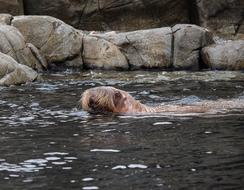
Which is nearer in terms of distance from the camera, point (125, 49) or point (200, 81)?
point (200, 81)

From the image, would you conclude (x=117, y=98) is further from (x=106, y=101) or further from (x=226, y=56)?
(x=226, y=56)

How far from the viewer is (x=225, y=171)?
5633mm

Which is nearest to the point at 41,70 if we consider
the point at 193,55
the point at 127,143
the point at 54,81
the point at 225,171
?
the point at 54,81

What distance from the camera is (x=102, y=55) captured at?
19.0 metres

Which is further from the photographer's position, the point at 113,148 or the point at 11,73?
the point at 11,73

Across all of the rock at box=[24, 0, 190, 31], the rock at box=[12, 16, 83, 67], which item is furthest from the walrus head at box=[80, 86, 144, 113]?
the rock at box=[24, 0, 190, 31]

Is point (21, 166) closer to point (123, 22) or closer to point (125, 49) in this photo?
point (125, 49)

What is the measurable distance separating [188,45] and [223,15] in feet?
17.3

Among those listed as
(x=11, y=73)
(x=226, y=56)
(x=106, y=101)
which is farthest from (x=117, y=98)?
(x=226, y=56)

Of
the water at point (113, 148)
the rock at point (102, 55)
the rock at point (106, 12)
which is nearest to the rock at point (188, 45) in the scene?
the rock at point (102, 55)

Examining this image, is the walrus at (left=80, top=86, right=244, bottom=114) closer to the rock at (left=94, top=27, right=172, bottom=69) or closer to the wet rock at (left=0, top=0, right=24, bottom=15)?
the rock at (left=94, top=27, right=172, bottom=69)

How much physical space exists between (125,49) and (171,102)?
27.0ft

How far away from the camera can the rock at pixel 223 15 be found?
78.5ft

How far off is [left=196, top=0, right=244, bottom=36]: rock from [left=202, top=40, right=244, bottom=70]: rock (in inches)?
186
